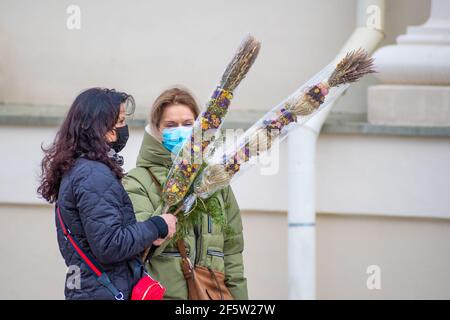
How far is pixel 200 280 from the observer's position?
369 centimetres

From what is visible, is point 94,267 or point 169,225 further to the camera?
point 169,225

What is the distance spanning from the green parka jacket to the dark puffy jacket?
287 mm

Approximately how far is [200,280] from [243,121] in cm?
232

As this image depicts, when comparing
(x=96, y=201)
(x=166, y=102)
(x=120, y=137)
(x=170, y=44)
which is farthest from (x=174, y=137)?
(x=170, y=44)

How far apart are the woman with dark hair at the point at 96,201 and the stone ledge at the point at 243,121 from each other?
2469 millimetres

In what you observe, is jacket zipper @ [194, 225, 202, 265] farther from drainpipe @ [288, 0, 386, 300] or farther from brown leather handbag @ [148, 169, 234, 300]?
drainpipe @ [288, 0, 386, 300]

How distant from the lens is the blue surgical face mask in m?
3.71

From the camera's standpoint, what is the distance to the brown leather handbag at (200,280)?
367 centimetres

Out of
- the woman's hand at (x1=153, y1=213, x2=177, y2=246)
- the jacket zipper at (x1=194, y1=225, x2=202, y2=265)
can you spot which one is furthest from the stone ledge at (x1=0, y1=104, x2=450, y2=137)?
the woman's hand at (x1=153, y1=213, x2=177, y2=246)

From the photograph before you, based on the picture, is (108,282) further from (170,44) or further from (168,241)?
(170,44)

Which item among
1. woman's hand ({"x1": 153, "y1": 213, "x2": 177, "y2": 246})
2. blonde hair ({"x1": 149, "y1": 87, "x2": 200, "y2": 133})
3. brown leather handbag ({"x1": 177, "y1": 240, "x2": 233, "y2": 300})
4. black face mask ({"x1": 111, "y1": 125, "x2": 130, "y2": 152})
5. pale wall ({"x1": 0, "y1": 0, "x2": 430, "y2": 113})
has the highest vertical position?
pale wall ({"x1": 0, "y1": 0, "x2": 430, "y2": 113})

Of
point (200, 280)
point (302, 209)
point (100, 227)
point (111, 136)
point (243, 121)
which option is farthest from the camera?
point (243, 121)

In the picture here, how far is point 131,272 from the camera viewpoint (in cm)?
338
